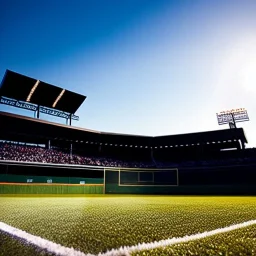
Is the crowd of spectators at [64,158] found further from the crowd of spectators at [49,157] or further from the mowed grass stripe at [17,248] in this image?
the mowed grass stripe at [17,248]

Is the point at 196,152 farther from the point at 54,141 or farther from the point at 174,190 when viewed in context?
the point at 54,141

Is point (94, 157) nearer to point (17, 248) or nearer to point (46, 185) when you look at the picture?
point (46, 185)

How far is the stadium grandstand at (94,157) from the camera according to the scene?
2573 centimetres

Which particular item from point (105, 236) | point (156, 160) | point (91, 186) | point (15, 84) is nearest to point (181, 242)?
point (105, 236)

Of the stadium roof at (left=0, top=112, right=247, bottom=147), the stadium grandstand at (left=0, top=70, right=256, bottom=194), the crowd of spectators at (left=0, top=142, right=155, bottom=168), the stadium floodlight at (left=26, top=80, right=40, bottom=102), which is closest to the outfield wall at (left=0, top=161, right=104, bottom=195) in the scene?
the stadium grandstand at (left=0, top=70, right=256, bottom=194)

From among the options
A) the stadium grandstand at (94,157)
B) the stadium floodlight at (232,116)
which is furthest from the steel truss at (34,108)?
the stadium floodlight at (232,116)

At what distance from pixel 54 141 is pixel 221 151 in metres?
25.6

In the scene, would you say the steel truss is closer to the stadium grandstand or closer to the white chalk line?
the stadium grandstand

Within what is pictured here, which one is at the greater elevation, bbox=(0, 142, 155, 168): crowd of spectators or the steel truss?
the steel truss

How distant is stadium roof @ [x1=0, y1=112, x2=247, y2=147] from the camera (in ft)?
95.6

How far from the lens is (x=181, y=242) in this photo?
2723mm

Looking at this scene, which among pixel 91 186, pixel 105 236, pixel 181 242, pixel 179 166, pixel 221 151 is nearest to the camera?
pixel 181 242

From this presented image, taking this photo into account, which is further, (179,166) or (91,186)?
(179,166)

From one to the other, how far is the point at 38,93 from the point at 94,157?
11709mm
